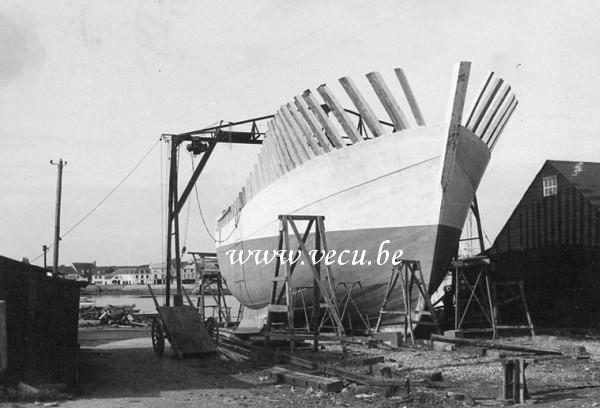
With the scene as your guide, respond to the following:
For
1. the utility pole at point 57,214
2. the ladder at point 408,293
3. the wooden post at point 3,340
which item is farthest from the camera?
the utility pole at point 57,214

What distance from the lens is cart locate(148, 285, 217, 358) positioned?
12430 mm

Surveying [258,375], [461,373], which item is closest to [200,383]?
[258,375]

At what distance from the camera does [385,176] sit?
14.4m

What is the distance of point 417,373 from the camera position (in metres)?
9.43

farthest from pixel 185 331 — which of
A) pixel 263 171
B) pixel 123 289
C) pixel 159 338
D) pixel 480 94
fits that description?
pixel 123 289

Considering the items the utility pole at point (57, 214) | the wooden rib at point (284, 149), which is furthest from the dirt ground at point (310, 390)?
the utility pole at point (57, 214)

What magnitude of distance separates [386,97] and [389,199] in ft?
7.69

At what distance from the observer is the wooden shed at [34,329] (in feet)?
27.7

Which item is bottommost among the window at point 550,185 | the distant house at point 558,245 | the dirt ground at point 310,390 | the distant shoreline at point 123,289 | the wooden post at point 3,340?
the distant shoreline at point 123,289

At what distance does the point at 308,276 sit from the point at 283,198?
215 centimetres

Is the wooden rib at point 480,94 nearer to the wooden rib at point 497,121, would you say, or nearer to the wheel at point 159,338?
the wooden rib at point 497,121

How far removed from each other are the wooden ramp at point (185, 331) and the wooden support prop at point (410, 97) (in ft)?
21.9

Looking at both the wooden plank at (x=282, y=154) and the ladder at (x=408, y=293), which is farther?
the wooden plank at (x=282, y=154)

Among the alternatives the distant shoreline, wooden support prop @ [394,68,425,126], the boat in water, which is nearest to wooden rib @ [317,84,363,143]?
the boat in water
